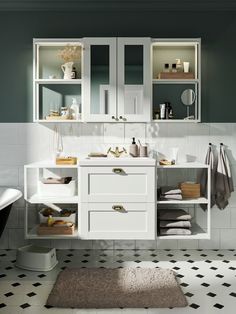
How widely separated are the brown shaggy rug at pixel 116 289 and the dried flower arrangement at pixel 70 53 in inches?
83.6

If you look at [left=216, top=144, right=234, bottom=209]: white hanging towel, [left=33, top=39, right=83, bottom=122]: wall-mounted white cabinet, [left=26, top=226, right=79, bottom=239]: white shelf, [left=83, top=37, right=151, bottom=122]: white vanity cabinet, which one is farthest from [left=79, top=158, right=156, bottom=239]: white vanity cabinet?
[left=216, top=144, right=234, bottom=209]: white hanging towel

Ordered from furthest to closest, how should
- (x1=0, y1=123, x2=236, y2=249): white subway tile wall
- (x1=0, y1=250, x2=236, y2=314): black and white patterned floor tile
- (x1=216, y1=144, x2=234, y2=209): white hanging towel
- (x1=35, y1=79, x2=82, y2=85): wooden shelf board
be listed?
1. (x1=0, y1=123, x2=236, y2=249): white subway tile wall
2. (x1=216, y1=144, x2=234, y2=209): white hanging towel
3. (x1=35, y1=79, x2=82, y2=85): wooden shelf board
4. (x1=0, y1=250, x2=236, y2=314): black and white patterned floor tile

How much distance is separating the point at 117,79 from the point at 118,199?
1218 mm

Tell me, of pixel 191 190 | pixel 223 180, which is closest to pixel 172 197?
pixel 191 190

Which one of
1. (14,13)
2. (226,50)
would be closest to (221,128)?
(226,50)

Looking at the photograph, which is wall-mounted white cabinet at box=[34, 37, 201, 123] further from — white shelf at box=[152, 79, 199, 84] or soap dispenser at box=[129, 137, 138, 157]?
soap dispenser at box=[129, 137, 138, 157]

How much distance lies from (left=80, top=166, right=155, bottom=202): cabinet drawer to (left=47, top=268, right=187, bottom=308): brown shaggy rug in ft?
2.19

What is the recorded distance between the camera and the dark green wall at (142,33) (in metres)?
4.25

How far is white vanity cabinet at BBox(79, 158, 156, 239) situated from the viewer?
3.76m

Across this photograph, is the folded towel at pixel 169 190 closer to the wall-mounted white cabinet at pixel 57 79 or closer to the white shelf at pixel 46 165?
the white shelf at pixel 46 165

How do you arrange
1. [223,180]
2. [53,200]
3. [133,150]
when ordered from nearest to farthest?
[53,200]
[133,150]
[223,180]

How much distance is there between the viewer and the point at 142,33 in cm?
425

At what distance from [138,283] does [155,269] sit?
385mm

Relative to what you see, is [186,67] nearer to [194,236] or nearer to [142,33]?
[142,33]
